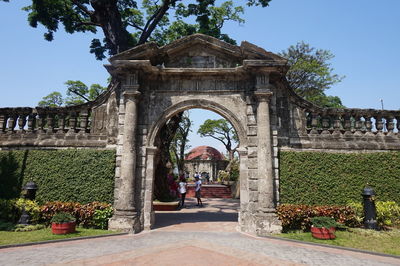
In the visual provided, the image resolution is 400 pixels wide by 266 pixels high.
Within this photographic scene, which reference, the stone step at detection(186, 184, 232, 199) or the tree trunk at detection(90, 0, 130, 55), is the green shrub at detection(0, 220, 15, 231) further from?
the stone step at detection(186, 184, 232, 199)

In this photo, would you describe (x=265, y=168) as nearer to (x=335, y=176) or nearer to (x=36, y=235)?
(x=335, y=176)

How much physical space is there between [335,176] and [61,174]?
9.97 metres

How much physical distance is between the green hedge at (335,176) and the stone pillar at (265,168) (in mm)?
784

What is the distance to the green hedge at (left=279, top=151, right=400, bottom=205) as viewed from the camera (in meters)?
8.49

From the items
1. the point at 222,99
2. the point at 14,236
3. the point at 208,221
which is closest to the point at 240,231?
the point at 208,221

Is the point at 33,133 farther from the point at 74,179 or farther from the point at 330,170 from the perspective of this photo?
the point at 330,170

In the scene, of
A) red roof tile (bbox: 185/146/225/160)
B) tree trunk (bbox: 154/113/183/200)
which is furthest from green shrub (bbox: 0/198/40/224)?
red roof tile (bbox: 185/146/225/160)

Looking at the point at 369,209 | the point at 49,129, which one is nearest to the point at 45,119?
the point at 49,129

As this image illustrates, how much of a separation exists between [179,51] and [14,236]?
796 centimetres

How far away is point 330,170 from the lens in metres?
8.69

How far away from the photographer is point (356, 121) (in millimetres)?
9445

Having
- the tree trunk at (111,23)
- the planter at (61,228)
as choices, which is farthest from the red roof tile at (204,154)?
the planter at (61,228)

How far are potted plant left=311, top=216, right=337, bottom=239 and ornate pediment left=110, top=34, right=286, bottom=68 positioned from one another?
217 inches

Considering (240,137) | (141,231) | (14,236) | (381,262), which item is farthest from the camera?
(240,137)
